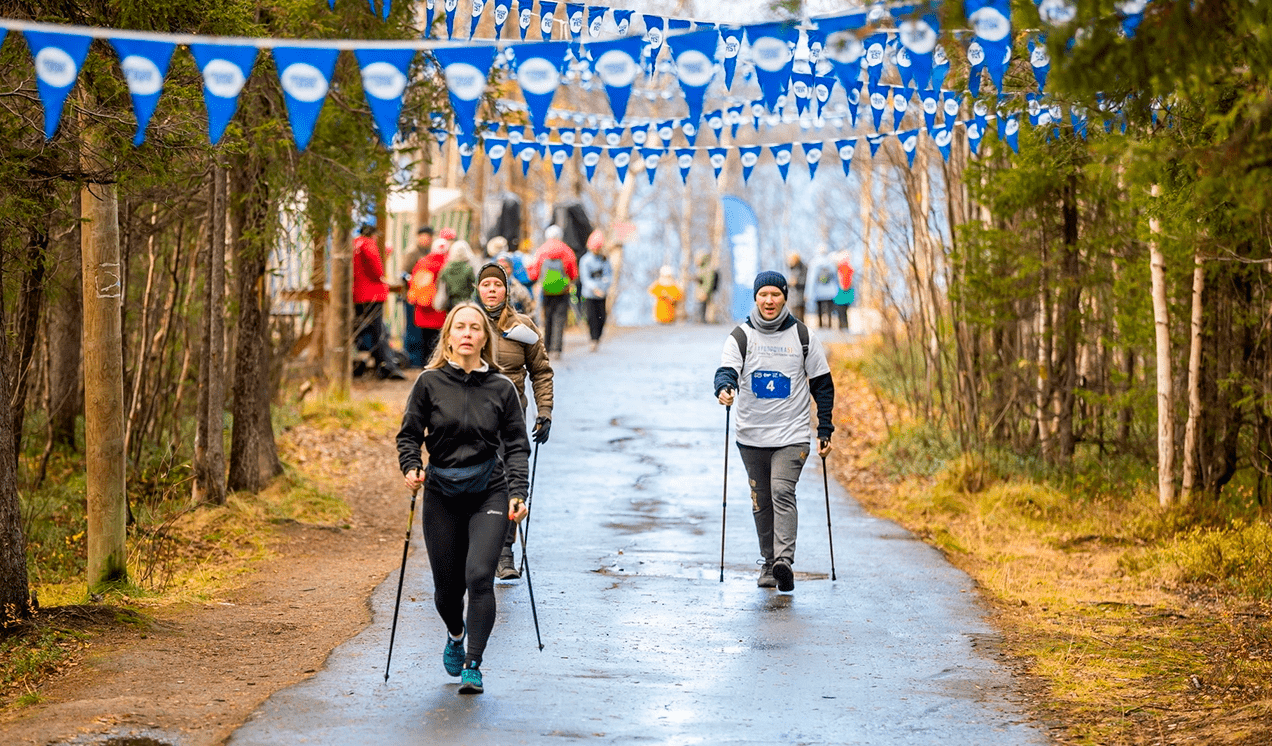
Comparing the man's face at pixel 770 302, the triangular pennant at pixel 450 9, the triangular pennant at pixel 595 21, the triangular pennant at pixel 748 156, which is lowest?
the man's face at pixel 770 302

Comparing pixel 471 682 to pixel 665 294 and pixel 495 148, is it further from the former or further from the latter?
pixel 665 294

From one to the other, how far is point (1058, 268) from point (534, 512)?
17.8ft

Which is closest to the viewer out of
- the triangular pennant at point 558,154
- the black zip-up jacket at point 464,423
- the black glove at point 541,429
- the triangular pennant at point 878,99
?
the black zip-up jacket at point 464,423

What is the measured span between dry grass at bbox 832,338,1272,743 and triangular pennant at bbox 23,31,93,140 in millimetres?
5238

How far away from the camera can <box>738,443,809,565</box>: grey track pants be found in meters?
Result: 9.18

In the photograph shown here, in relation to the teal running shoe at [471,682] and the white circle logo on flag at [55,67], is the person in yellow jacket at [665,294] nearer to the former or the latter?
the white circle logo on flag at [55,67]

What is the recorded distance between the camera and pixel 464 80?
23.5 ft

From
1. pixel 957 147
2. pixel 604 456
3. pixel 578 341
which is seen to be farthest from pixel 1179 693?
pixel 578 341

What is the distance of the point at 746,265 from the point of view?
28.7m

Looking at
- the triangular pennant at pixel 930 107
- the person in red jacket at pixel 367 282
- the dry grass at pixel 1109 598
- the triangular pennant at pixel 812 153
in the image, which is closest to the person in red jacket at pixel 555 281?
the person in red jacket at pixel 367 282

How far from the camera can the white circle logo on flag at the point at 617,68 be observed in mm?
8164

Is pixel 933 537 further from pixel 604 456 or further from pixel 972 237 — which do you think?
pixel 604 456

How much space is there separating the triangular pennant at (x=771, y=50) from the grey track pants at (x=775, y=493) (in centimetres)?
233

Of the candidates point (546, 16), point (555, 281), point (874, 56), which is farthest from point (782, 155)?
point (555, 281)
